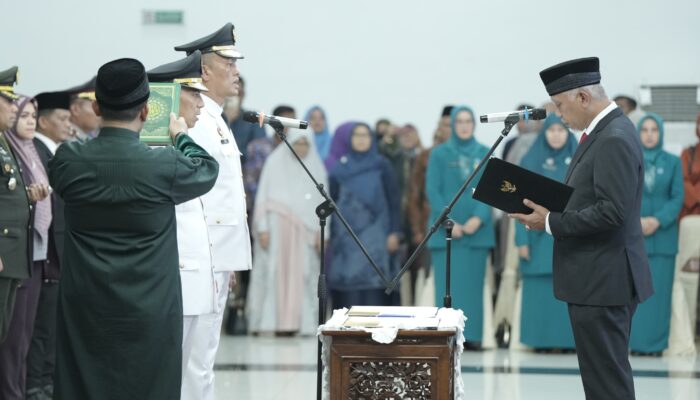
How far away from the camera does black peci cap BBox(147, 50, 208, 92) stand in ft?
13.5

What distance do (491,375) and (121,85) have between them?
3746 millimetres

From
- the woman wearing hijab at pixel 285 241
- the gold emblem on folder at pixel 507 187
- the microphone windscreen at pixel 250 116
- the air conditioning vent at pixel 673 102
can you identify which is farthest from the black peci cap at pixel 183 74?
the air conditioning vent at pixel 673 102

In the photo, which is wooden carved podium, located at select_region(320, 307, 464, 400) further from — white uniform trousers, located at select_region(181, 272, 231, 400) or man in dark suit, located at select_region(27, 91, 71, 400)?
man in dark suit, located at select_region(27, 91, 71, 400)

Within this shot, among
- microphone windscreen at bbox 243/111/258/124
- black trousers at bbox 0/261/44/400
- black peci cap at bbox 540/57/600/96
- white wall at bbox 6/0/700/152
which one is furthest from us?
white wall at bbox 6/0/700/152

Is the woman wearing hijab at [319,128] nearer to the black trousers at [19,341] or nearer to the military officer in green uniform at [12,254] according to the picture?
the black trousers at [19,341]

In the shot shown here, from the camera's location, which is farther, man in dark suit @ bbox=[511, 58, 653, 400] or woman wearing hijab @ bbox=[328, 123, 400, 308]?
woman wearing hijab @ bbox=[328, 123, 400, 308]

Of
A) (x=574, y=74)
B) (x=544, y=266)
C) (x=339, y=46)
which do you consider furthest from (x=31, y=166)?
(x=339, y=46)

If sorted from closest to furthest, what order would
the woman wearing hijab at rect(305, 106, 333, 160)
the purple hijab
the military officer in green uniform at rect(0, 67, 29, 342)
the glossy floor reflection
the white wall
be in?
the military officer in green uniform at rect(0, 67, 29, 342), the purple hijab, the glossy floor reflection, the woman wearing hijab at rect(305, 106, 333, 160), the white wall

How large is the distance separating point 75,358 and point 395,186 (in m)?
5.10

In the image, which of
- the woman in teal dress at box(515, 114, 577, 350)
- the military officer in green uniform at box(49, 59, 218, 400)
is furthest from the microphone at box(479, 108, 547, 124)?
the woman in teal dress at box(515, 114, 577, 350)

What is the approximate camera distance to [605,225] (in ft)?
12.7

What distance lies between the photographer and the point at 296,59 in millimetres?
10391

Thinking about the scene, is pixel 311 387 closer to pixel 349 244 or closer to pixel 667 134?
pixel 349 244

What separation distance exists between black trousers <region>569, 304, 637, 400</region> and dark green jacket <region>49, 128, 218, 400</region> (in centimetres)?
143
